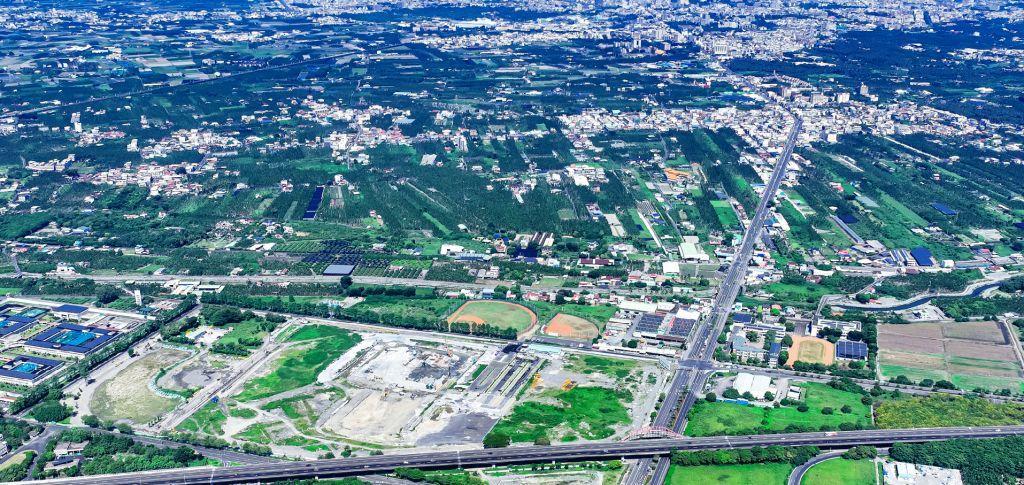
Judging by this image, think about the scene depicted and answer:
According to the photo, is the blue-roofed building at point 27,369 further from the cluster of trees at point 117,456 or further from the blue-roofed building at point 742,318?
the blue-roofed building at point 742,318

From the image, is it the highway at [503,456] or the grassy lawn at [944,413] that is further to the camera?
the grassy lawn at [944,413]

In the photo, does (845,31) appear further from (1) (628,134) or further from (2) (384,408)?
(2) (384,408)

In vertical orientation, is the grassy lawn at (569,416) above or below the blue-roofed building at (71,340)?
below

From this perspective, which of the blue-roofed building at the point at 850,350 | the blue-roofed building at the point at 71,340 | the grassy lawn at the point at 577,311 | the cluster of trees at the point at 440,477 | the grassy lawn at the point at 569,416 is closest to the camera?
the cluster of trees at the point at 440,477

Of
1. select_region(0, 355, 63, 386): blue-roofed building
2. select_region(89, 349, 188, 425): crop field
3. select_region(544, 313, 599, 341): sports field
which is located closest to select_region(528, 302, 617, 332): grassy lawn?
select_region(544, 313, 599, 341): sports field

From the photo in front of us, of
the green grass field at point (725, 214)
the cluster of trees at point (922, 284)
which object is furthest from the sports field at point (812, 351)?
the green grass field at point (725, 214)

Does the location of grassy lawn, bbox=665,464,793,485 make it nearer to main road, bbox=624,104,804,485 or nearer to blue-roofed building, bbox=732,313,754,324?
main road, bbox=624,104,804,485
